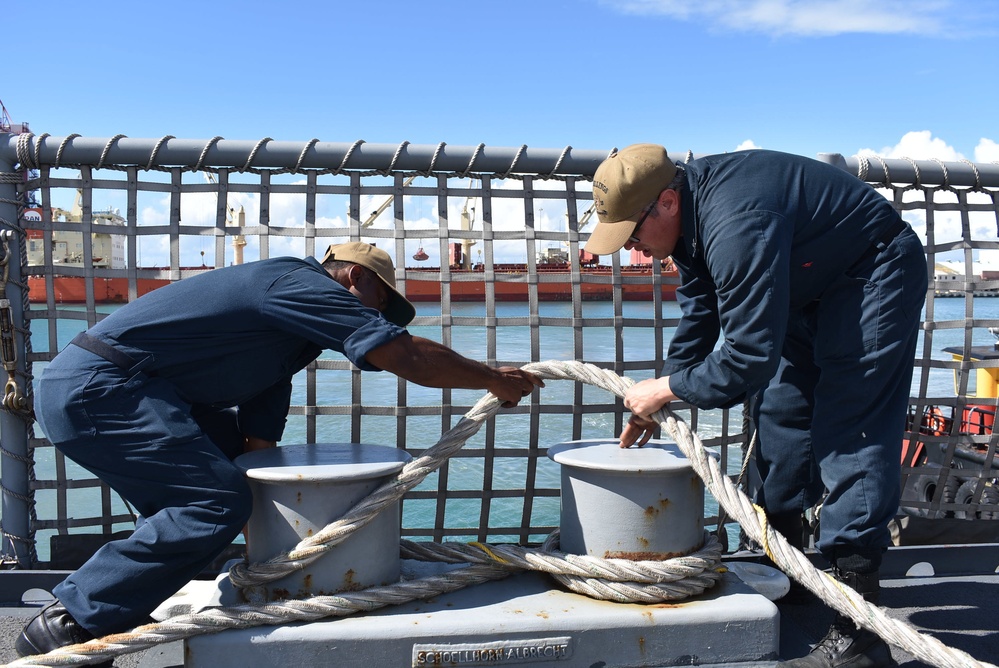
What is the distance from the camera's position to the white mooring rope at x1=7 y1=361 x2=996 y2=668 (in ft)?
6.24

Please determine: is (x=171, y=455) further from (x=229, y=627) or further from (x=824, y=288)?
(x=824, y=288)

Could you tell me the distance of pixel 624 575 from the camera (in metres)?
2.10

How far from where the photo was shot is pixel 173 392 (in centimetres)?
206

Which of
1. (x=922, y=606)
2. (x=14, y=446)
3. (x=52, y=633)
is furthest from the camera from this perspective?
(x=14, y=446)

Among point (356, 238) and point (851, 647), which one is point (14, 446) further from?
→ point (851, 647)

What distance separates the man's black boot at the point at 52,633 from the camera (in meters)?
1.93

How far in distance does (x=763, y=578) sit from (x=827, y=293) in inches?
35.3

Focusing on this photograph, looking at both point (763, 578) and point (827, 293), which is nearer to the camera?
point (827, 293)

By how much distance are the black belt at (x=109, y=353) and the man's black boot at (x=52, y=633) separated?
0.59 m

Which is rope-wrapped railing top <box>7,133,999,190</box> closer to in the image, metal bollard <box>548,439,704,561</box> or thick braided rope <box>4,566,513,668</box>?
metal bollard <box>548,439,704,561</box>

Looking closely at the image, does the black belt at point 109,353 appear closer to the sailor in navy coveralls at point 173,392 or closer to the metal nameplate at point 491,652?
the sailor in navy coveralls at point 173,392

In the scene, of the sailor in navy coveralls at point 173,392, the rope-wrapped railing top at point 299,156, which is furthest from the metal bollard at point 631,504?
the rope-wrapped railing top at point 299,156

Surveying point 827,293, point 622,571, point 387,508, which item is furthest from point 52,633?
point 827,293

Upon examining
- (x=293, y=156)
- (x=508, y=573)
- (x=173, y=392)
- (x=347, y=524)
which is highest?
(x=293, y=156)
